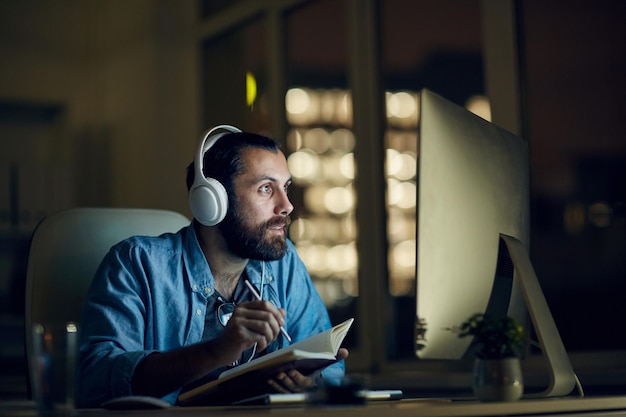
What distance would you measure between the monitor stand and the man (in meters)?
0.35

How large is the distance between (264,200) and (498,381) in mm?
836

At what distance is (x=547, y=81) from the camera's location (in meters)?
2.64

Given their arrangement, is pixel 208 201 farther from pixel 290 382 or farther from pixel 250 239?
pixel 290 382

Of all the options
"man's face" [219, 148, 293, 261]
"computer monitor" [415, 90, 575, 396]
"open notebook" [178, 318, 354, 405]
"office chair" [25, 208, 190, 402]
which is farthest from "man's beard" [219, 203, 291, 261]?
"computer monitor" [415, 90, 575, 396]

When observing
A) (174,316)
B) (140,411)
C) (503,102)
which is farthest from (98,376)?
(503,102)

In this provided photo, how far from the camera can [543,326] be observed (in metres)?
1.29

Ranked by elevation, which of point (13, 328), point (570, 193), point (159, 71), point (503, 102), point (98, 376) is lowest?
point (13, 328)

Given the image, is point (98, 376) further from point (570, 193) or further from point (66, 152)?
point (66, 152)

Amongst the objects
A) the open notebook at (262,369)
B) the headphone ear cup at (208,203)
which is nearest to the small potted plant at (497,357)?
the open notebook at (262,369)

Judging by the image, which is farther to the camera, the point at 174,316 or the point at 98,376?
the point at 174,316

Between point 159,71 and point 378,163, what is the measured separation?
155 cm

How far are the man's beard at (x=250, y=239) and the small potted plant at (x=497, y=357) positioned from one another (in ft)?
2.15

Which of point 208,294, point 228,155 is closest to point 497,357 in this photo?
point 208,294

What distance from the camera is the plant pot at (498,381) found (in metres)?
1.13
